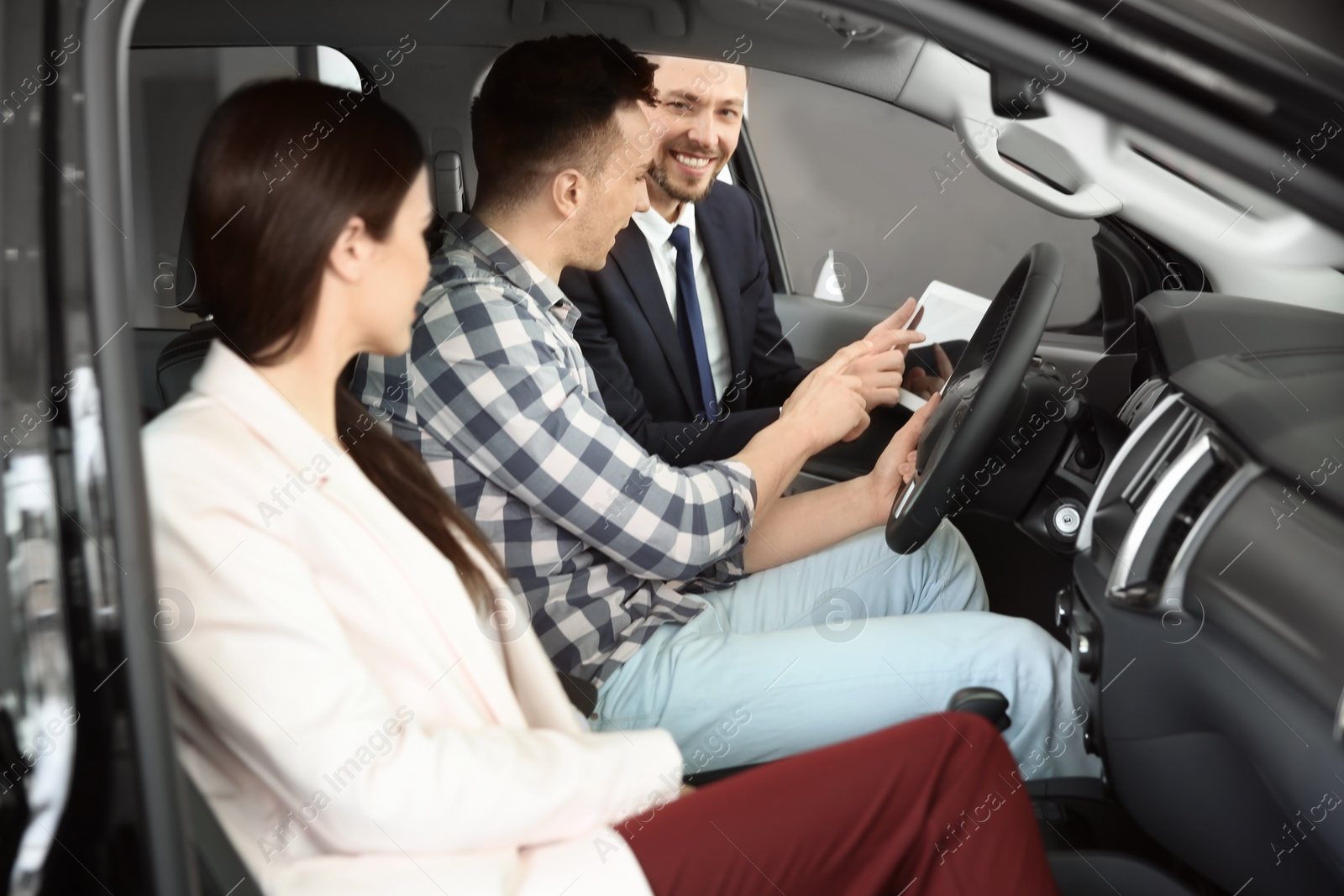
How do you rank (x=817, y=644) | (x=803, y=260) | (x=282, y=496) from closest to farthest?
(x=282, y=496) < (x=817, y=644) < (x=803, y=260)

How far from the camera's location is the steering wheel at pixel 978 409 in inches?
42.9

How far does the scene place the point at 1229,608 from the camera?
0.87 meters

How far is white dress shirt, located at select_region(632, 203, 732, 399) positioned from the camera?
1.90 m

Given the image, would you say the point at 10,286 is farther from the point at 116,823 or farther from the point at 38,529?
the point at 116,823

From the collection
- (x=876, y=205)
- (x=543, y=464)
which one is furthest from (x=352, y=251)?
(x=876, y=205)

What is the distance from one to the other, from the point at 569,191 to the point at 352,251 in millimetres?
544

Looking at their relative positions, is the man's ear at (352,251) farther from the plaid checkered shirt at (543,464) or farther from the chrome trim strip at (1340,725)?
the chrome trim strip at (1340,725)

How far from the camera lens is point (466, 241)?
1307mm

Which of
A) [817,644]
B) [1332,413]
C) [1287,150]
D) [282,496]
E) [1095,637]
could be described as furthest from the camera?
[817,644]

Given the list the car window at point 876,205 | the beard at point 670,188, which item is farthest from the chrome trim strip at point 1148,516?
the car window at point 876,205

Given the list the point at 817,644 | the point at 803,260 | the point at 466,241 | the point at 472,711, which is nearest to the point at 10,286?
the point at 472,711

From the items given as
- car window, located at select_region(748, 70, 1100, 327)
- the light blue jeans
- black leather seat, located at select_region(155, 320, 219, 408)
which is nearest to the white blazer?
black leather seat, located at select_region(155, 320, 219, 408)

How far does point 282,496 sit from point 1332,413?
80 cm

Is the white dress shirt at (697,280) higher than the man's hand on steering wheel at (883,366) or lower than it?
lower
